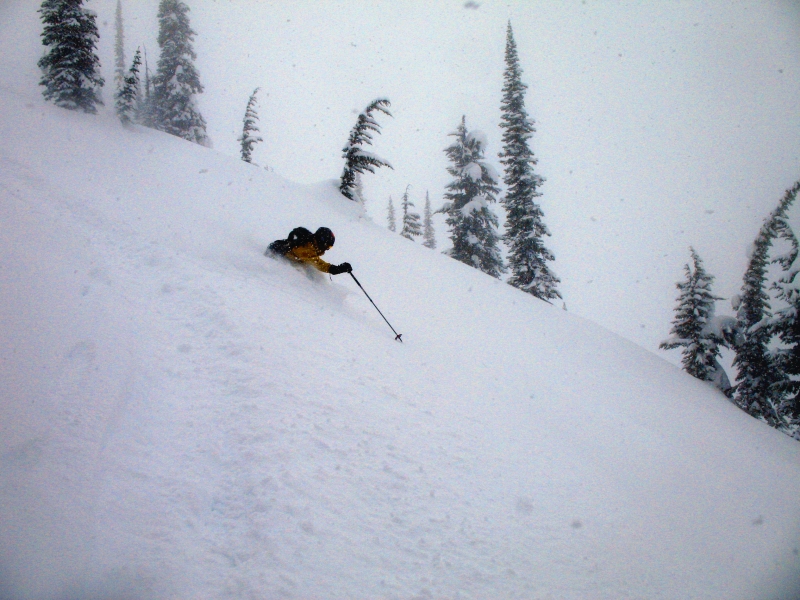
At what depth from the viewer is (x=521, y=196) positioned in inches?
806

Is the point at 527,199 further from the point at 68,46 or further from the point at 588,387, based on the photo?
the point at 68,46

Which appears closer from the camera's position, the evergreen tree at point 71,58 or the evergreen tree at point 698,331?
the evergreen tree at point 698,331

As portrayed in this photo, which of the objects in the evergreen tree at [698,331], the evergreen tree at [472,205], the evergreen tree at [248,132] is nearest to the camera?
the evergreen tree at [698,331]

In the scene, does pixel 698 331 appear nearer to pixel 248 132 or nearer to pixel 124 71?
pixel 248 132

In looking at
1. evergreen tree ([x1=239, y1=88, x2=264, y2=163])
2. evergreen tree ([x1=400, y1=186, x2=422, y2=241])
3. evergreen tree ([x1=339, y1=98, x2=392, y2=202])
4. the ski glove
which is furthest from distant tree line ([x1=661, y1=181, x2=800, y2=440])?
evergreen tree ([x1=239, y1=88, x2=264, y2=163])

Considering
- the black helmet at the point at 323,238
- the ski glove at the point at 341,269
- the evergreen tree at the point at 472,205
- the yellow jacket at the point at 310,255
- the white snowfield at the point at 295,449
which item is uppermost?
the evergreen tree at the point at 472,205

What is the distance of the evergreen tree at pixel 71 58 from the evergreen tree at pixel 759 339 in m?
34.0

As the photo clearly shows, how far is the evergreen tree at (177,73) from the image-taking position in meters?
26.5

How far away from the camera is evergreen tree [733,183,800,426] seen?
17.8 metres

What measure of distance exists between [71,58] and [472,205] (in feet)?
71.9

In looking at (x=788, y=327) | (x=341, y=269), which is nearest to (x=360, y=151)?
(x=341, y=269)

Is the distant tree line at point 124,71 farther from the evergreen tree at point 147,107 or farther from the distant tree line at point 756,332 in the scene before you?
the distant tree line at point 756,332

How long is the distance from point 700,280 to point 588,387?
13991 millimetres

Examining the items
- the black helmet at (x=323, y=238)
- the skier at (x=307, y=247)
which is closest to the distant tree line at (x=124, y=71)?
the skier at (x=307, y=247)
